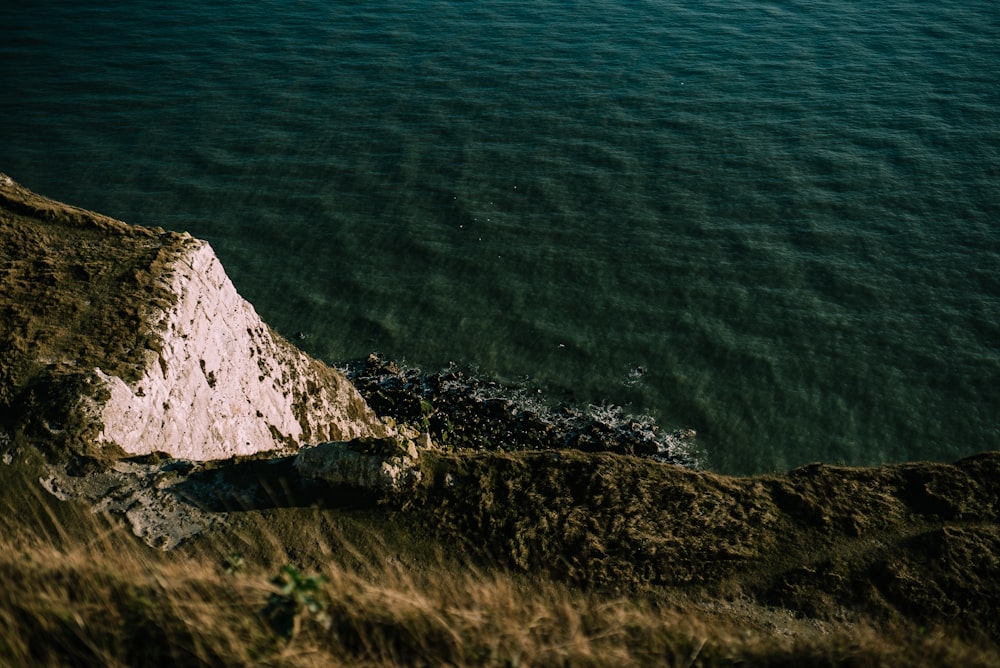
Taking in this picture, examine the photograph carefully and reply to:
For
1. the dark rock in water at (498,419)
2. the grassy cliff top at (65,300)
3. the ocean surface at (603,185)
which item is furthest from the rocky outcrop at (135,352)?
the ocean surface at (603,185)

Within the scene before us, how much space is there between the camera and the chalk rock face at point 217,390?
1258 centimetres

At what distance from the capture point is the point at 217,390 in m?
14.8

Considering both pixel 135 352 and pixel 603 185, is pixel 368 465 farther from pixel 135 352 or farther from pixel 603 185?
pixel 603 185

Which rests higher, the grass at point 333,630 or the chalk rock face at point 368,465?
the grass at point 333,630

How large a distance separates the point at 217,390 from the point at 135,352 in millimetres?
2009

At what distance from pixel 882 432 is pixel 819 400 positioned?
198 centimetres

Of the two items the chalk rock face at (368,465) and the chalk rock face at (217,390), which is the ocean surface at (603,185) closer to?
the chalk rock face at (217,390)

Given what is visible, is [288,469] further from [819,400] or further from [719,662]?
[819,400]

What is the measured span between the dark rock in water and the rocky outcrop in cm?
387

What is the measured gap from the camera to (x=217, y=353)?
15328 mm

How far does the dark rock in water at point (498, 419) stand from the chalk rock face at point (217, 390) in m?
3.02

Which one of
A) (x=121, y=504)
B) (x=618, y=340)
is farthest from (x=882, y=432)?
(x=121, y=504)

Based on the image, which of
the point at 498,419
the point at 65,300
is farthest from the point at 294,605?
the point at 498,419

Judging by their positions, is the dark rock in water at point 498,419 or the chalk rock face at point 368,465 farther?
the dark rock in water at point 498,419
